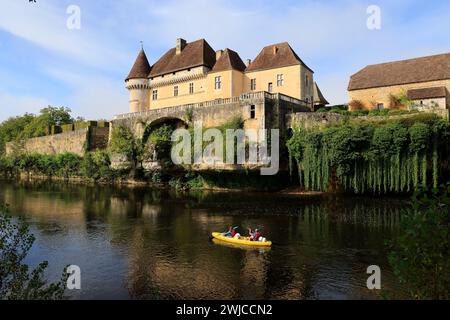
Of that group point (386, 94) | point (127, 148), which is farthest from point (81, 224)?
point (386, 94)

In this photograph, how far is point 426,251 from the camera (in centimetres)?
571

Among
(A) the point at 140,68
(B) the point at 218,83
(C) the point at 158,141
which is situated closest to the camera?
(B) the point at 218,83

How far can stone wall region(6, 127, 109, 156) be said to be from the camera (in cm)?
5466

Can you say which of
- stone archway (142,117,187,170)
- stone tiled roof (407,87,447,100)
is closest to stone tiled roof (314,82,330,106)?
stone tiled roof (407,87,447,100)

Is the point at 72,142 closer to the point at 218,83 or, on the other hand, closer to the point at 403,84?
the point at 218,83

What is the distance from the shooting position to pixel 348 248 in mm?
16109

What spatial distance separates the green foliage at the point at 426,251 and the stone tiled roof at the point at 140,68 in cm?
4591

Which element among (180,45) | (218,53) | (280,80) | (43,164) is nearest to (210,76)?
(218,53)

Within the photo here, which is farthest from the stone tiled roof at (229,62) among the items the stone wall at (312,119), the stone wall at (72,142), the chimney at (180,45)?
the stone wall at (72,142)

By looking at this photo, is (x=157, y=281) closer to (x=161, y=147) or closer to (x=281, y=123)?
(x=281, y=123)

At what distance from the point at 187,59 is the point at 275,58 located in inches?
449

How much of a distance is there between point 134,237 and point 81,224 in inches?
210

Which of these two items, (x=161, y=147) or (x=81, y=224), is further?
(x=161, y=147)

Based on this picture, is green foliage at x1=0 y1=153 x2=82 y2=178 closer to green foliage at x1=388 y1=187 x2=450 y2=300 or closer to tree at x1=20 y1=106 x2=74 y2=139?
tree at x1=20 y1=106 x2=74 y2=139
